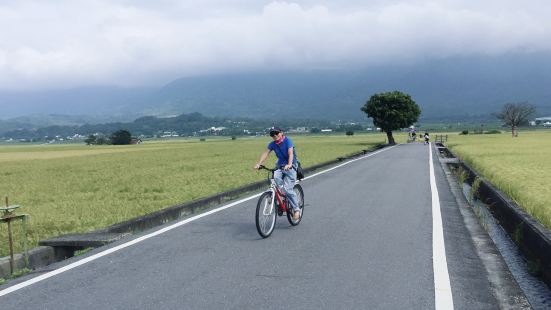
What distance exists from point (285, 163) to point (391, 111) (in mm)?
60834

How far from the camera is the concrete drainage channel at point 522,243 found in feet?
18.6

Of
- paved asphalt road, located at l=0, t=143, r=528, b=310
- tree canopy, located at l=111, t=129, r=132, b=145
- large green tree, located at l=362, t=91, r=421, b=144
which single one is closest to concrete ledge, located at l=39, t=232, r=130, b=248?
paved asphalt road, located at l=0, t=143, r=528, b=310

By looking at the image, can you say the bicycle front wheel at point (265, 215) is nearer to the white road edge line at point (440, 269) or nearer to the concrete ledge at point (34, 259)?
the white road edge line at point (440, 269)

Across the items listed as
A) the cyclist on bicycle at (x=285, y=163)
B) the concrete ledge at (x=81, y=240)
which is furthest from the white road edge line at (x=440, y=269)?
the concrete ledge at (x=81, y=240)

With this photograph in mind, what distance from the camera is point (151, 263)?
6543mm

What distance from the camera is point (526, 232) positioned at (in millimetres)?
7398

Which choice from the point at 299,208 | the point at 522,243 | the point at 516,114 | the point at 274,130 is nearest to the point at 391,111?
the point at 516,114

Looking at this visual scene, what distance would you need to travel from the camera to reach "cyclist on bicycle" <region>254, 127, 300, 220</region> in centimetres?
860

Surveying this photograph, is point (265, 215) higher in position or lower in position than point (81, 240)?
higher

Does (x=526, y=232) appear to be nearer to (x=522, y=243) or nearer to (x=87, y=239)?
(x=522, y=243)

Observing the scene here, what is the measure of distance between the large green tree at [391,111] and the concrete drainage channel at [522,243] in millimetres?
56653

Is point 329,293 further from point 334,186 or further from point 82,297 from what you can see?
point 334,186

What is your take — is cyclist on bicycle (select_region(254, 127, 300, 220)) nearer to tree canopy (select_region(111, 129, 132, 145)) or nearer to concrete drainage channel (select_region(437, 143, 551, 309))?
concrete drainage channel (select_region(437, 143, 551, 309))

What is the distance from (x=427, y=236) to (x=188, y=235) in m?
3.75
